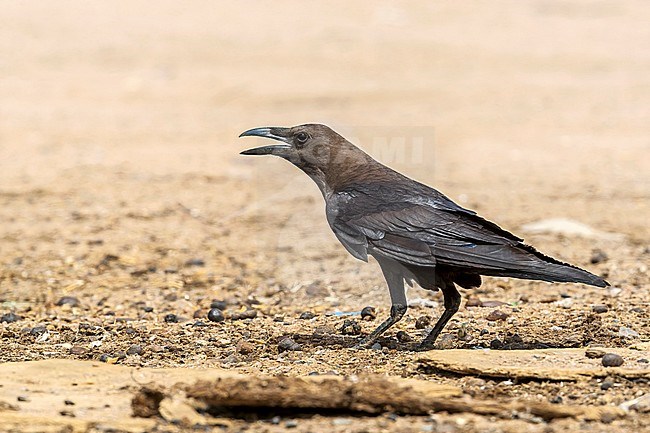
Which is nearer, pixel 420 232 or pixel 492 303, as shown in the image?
pixel 420 232

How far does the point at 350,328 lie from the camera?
19.9 feet

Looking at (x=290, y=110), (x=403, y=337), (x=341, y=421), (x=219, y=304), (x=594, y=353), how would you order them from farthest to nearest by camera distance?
1. (x=290, y=110)
2. (x=219, y=304)
3. (x=403, y=337)
4. (x=594, y=353)
5. (x=341, y=421)

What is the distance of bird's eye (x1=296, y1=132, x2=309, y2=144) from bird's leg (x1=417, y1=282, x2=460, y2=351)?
3.91 feet

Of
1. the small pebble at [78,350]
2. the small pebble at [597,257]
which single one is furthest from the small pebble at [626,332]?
the small pebble at [78,350]

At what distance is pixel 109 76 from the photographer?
19.7 meters

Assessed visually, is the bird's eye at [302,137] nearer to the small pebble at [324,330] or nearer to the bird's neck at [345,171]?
the bird's neck at [345,171]

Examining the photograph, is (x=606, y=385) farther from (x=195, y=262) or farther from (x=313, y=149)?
(x=195, y=262)

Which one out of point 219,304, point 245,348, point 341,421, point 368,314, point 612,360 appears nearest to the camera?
point 341,421

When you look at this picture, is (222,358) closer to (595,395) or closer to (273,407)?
(273,407)

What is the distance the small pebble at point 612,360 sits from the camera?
4746 mm

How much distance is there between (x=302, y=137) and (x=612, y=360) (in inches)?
84.8

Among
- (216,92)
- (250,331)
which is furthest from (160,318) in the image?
(216,92)

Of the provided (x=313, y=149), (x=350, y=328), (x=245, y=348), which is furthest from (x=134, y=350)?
(x=313, y=149)

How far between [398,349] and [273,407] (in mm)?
1546
